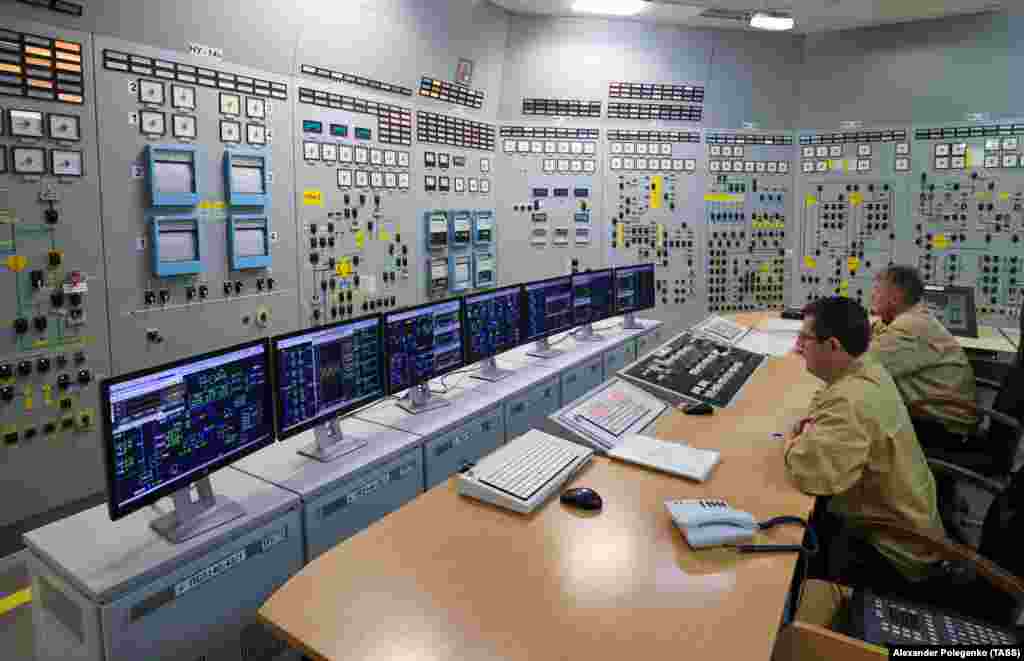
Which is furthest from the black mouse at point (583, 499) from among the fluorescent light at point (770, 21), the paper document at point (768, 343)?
the fluorescent light at point (770, 21)

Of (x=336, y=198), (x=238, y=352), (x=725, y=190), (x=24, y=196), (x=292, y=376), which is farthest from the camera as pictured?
(x=725, y=190)

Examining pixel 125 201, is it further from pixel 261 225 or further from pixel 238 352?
pixel 238 352

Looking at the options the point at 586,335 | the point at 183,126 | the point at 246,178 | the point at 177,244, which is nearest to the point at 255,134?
the point at 246,178

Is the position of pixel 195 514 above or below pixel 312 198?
below

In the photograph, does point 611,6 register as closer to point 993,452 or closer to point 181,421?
point 993,452

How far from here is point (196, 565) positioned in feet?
5.41

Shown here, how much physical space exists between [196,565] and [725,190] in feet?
18.4

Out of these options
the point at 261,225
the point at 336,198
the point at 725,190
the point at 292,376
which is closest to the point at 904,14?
the point at 725,190

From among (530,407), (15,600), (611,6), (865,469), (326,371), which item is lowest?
(15,600)

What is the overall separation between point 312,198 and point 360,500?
242 cm

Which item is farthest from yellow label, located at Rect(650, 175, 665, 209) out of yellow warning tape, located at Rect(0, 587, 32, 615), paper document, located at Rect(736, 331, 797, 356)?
yellow warning tape, located at Rect(0, 587, 32, 615)

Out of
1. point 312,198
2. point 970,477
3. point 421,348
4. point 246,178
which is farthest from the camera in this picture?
point 312,198

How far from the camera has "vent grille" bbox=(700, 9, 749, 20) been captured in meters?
5.31

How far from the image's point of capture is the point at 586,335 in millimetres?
4082
